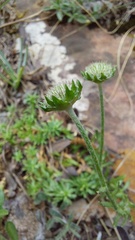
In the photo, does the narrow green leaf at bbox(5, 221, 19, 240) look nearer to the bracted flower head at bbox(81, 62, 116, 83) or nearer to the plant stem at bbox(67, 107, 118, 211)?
the plant stem at bbox(67, 107, 118, 211)

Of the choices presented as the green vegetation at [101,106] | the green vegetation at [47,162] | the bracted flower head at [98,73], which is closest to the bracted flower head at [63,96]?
the green vegetation at [101,106]

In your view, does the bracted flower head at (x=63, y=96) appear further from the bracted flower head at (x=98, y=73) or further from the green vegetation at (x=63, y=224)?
the green vegetation at (x=63, y=224)

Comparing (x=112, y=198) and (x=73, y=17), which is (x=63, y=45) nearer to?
(x=73, y=17)

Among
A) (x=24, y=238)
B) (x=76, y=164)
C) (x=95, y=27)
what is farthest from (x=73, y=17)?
(x=24, y=238)

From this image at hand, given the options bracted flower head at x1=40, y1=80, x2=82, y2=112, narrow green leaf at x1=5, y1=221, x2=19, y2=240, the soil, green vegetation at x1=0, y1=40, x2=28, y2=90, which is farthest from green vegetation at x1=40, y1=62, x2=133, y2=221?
green vegetation at x1=0, y1=40, x2=28, y2=90

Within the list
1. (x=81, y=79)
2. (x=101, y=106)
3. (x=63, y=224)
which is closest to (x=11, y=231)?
(x=63, y=224)

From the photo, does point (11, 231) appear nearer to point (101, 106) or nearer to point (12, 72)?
point (101, 106)

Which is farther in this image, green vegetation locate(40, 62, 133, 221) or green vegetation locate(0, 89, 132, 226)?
green vegetation locate(0, 89, 132, 226)
